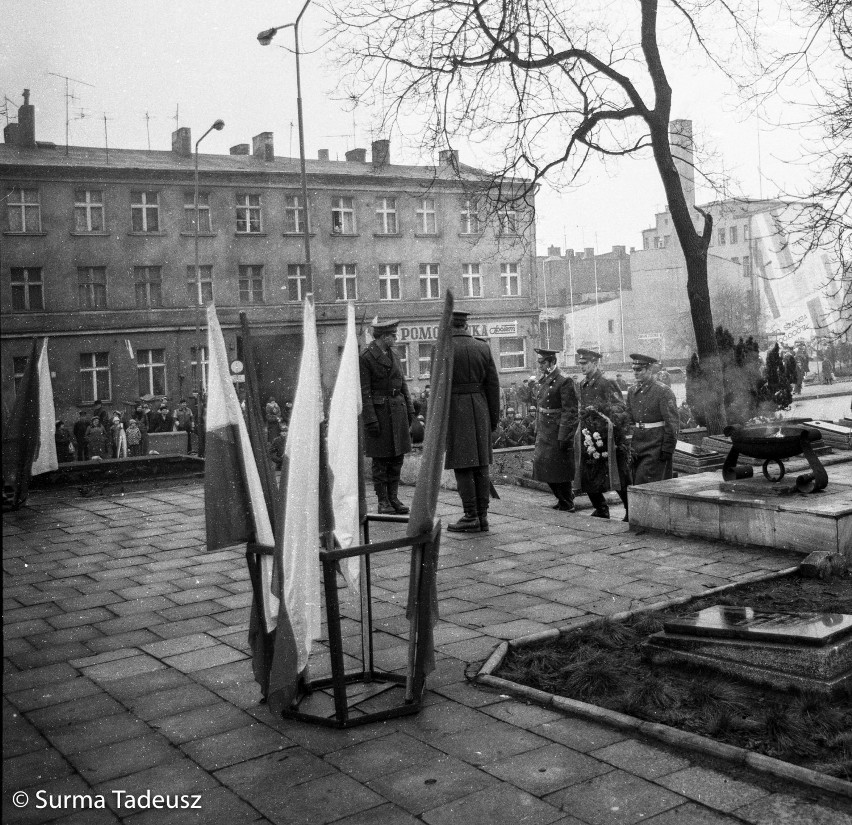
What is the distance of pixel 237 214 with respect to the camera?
79.9 ft

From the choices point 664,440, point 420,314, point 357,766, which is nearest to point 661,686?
point 357,766

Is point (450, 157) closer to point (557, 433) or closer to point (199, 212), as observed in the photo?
point (557, 433)

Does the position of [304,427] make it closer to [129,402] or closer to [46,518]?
[46,518]

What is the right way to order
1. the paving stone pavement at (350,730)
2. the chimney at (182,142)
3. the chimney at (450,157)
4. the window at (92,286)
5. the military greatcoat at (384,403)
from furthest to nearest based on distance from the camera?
the chimney at (182,142) → the window at (92,286) → the chimney at (450,157) → the military greatcoat at (384,403) → the paving stone pavement at (350,730)

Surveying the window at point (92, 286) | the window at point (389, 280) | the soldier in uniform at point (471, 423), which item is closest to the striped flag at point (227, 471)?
the soldier in uniform at point (471, 423)

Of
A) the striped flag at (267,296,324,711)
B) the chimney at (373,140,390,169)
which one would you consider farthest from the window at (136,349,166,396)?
the striped flag at (267,296,324,711)

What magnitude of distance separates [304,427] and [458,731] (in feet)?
4.55

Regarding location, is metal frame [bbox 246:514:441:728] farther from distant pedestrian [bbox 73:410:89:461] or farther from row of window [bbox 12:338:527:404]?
distant pedestrian [bbox 73:410:89:461]

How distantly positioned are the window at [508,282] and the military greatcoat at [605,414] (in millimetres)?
21172

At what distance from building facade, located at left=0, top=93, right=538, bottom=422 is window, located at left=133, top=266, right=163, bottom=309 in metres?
0.06

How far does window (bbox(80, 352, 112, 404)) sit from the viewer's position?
21.5m

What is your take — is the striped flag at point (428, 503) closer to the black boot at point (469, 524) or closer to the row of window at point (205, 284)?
the black boot at point (469, 524)

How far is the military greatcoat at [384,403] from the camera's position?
8750 mm

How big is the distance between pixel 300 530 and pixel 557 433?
5.99m
